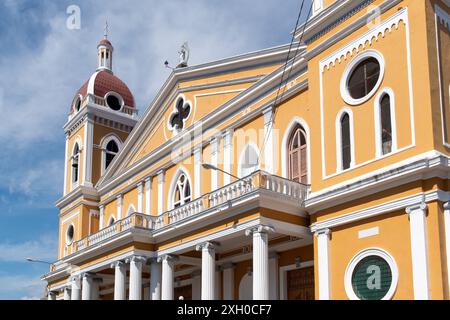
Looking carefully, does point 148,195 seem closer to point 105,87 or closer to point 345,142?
point 105,87

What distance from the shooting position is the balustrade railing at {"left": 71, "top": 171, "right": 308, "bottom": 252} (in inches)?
648

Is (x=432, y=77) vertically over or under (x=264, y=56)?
under

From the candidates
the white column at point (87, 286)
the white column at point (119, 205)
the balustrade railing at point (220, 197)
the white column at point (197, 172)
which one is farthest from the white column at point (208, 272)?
the white column at point (119, 205)

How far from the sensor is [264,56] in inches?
805

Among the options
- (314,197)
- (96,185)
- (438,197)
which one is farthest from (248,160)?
(96,185)

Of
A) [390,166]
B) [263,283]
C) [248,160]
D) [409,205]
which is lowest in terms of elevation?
[263,283]

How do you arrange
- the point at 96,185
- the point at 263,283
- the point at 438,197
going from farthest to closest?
the point at 96,185 → the point at 263,283 → the point at 438,197

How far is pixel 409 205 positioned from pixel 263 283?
13.6 feet

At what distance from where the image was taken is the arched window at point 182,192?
76.9 ft

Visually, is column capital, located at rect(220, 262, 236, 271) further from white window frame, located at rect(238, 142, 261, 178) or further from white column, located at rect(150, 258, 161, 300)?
white window frame, located at rect(238, 142, 261, 178)

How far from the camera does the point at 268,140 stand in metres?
19.6

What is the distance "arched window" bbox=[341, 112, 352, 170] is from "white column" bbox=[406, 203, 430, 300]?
8.03ft

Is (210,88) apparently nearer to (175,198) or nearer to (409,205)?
(175,198)

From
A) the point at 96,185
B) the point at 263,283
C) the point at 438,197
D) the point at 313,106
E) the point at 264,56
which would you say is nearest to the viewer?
the point at 438,197
